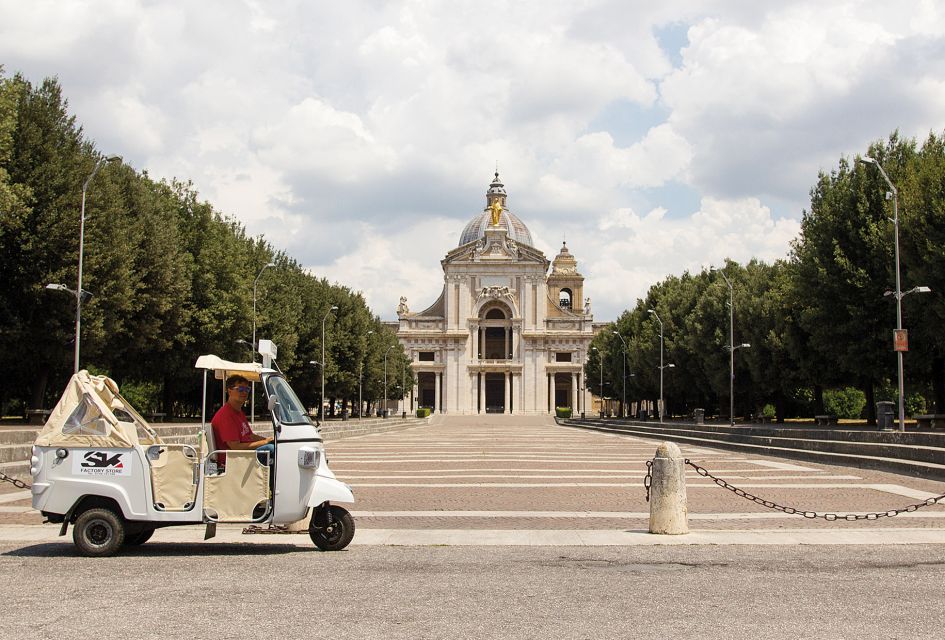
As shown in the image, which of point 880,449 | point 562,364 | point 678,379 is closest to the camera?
point 880,449

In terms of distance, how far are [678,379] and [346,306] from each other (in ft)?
Result: 95.7

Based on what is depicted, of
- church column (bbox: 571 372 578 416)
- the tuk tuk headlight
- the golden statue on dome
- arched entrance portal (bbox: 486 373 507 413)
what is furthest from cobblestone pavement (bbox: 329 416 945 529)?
the golden statue on dome

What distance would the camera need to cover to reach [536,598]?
8633mm

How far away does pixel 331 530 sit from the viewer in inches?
450

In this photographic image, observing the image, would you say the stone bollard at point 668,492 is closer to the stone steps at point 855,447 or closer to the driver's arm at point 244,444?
the driver's arm at point 244,444

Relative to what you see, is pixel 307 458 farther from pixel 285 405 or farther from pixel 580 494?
pixel 580 494

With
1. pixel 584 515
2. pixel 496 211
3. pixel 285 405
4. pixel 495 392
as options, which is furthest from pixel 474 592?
pixel 496 211

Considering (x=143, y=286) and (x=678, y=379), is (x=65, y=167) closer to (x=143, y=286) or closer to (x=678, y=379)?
(x=143, y=286)

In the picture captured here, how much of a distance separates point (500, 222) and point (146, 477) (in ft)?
508

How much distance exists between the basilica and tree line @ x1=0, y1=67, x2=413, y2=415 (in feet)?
248

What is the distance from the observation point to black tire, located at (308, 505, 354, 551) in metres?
11.4

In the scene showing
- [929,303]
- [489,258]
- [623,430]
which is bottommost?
[623,430]

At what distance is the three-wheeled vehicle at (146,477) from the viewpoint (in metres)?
10.8

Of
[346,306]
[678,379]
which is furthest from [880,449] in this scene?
[346,306]
